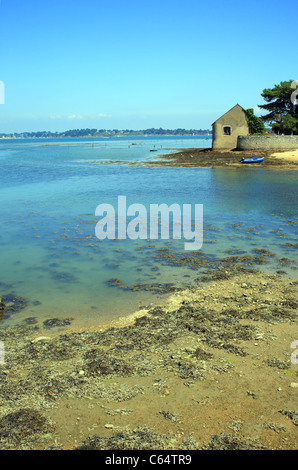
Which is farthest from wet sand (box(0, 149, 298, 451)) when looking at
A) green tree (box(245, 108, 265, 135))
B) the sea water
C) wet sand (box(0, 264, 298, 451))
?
green tree (box(245, 108, 265, 135))

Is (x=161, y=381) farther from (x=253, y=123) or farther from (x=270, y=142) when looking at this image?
(x=253, y=123)

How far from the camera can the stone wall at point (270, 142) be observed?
2077 inches

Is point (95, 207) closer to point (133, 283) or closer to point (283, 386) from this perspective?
point (133, 283)

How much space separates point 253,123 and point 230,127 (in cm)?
369

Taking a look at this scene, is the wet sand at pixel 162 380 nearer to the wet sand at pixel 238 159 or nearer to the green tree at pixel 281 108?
the wet sand at pixel 238 159

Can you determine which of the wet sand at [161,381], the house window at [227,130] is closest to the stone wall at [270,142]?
the house window at [227,130]

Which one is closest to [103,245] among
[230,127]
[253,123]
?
[230,127]

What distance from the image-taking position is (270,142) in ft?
176

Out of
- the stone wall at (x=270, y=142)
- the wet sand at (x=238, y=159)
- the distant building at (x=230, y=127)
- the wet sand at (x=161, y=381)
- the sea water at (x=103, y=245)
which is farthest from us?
the distant building at (x=230, y=127)

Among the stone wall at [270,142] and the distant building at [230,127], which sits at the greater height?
the distant building at [230,127]

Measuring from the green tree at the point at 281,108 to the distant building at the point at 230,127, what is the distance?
4.92 meters

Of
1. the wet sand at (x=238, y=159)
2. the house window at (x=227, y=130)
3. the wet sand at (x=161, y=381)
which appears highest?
the house window at (x=227, y=130)

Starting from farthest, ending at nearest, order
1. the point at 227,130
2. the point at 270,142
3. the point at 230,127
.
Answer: the point at 227,130
the point at 230,127
the point at 270,142
